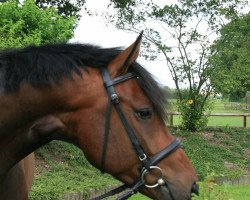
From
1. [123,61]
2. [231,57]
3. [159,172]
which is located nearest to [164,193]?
[159,172]

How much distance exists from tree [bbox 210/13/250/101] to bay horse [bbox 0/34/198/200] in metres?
12.3

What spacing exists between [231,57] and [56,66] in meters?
13.0

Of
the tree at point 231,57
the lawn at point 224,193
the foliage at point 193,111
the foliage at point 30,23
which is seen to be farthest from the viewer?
the foliage at point 193,111

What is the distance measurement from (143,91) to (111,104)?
18 centimetres

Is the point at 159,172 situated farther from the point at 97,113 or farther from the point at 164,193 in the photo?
the point at 97,113

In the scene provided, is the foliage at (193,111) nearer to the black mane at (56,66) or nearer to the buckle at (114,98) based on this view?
the black mane at (56,66)

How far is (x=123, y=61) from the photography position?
2367mm

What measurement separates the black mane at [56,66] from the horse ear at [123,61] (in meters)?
0.04

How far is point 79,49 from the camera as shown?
2.49 m

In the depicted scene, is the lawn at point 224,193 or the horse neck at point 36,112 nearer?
the horse neck at point 36,112

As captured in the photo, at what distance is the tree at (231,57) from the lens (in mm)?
14422

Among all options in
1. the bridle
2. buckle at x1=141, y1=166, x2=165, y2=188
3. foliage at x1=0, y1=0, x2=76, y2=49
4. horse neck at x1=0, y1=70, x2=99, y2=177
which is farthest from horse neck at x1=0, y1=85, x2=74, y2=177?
foliage at x1=0, y1=0, x2=76, y2=49

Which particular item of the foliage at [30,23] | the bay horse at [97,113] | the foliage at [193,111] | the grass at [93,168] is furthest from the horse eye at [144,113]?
the foliage at [193,111]

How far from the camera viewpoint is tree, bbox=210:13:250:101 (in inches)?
568
